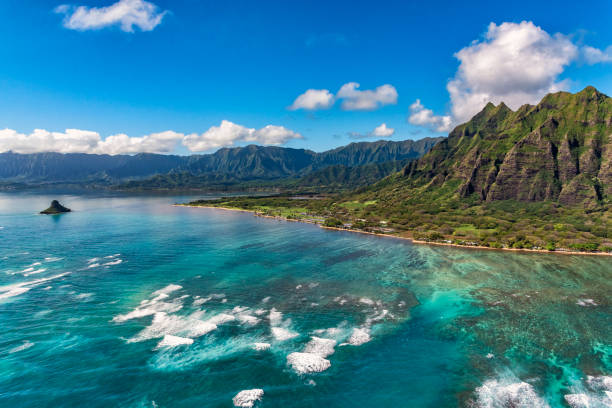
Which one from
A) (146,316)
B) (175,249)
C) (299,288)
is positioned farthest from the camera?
(175,249)

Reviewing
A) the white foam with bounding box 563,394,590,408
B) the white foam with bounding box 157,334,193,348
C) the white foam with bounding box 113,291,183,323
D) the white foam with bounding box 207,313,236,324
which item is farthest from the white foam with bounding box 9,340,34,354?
the white foam with bounding box 563,394,590,408

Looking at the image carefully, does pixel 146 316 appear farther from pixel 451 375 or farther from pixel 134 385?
pixel 451 375

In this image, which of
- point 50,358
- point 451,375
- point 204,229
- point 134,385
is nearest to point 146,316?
point 50,358

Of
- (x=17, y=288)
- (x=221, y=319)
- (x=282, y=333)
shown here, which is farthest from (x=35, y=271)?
(x=282, y=333)

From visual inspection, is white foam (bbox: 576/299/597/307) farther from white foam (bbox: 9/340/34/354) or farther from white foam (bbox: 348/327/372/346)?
white foam (bbox: 9/340/34/354)

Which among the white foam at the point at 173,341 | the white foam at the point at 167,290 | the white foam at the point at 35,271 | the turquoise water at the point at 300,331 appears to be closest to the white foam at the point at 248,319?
the turquoise water at the point at 300,331

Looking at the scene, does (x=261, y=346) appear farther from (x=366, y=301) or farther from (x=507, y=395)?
(x=507, y=395)

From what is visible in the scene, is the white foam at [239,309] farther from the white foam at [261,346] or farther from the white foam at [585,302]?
the white foam at [585,302]
